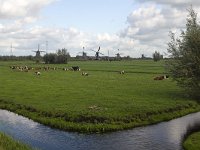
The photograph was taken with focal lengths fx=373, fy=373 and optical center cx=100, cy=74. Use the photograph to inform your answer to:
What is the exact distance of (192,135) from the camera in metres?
40.0

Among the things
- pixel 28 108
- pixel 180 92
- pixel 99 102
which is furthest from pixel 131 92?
pixel 28 108

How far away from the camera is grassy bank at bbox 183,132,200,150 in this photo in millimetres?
35219

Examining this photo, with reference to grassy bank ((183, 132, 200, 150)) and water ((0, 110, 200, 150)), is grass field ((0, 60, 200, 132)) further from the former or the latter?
grassy bank ((183, 132, 200, 150))

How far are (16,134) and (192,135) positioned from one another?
18.8 meters

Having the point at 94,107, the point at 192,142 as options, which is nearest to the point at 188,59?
the point at 192,142

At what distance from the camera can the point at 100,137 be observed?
3881cm

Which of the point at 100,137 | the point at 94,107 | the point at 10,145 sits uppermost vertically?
the point at 94,107

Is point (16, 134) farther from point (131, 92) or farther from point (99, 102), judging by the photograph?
point (131, 92)

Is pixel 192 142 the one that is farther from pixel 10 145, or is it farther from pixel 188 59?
pixel 10 145

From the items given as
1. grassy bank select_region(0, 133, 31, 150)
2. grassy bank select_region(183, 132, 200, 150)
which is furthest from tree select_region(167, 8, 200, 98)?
grassy bank select_region(0, 133, 31, 150)

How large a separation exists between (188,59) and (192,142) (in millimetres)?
8356

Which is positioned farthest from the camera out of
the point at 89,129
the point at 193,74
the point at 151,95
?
the point at 151,95

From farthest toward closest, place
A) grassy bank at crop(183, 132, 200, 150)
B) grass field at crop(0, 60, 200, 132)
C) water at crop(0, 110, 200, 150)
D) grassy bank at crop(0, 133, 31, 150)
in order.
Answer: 1. grass field at crop(0, 60, 200, 132)
2. water at crop(0, 110, 200, 150)
3. grassy bank at crop(183, 132, 200, 150)
4. grassy bank at crop(0, 133, 31, 150)

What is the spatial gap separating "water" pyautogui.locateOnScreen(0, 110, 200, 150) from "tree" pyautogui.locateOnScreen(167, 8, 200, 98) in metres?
5.80
